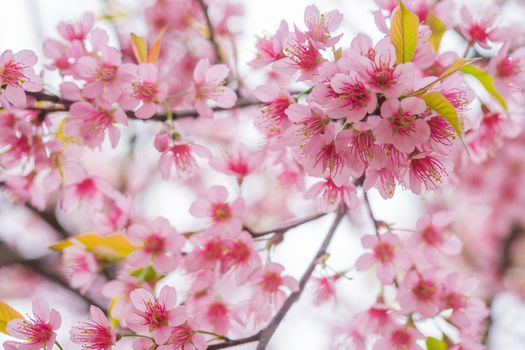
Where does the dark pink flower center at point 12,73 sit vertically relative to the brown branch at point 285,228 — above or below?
above

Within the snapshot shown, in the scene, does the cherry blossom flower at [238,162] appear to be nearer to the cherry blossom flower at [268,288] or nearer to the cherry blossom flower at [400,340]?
the cherry blossom flower at [268,288]

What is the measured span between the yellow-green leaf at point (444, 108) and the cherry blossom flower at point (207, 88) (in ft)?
1.84

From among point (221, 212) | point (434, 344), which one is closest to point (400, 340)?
point (434, 344)

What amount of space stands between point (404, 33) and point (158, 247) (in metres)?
0.74

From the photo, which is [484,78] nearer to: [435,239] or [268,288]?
[435,239]

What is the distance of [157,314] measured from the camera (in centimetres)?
116

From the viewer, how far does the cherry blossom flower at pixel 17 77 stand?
1199mm

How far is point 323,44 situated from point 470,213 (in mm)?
3232

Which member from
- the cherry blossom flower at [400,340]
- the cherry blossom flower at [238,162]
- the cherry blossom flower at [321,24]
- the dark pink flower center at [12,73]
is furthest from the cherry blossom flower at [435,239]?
the dark pink flower center at [12,73]

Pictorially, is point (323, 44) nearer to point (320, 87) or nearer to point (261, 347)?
point (320, 87)

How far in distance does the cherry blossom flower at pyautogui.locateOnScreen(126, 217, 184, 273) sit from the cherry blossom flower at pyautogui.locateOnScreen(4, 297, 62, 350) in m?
0.25

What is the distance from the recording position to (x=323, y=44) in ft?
3.69

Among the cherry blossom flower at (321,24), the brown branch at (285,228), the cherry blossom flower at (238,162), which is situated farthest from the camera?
the cherry blossom flower at (238,162)

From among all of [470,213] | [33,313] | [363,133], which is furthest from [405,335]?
[470,213]
